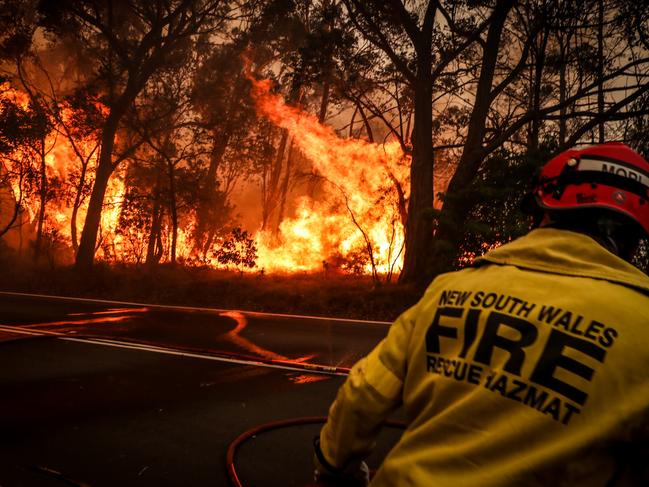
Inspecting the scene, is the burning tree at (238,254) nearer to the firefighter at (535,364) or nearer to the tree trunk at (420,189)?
the tree trunk at (420,189)

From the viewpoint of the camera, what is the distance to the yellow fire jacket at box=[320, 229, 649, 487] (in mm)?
1194

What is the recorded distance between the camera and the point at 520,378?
1298 mm

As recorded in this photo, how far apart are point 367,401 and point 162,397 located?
4.30 m

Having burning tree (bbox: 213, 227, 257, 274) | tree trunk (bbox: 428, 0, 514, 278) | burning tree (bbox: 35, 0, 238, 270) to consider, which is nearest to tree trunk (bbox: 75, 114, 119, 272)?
burning tree (bbox: 35, 0, 238, 270)

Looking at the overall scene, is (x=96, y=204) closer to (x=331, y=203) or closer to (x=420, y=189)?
(x=331, y=203)

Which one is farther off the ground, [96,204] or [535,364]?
[96,204]

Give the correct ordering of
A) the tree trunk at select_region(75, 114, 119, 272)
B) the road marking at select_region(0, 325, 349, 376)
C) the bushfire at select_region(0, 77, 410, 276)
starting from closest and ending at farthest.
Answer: the road marking at select_region(0, 325, 349, 376), the tree trunk at select_region(75, 114, 119, 272), the bushfire at select_region(0, 77, 410, 276)

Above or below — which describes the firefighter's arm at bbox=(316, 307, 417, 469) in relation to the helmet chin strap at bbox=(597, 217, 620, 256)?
below

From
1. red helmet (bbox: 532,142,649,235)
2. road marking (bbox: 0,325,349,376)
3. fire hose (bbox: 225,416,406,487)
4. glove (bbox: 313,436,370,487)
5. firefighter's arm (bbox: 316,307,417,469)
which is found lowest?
fire hose (bbox: 225,416,406,487)

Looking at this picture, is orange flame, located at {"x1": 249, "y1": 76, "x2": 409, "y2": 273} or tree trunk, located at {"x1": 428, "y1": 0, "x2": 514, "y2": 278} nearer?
tree trunk, located at {"x1": 428, "y1": 0, "x2": 514, "y2": 278}

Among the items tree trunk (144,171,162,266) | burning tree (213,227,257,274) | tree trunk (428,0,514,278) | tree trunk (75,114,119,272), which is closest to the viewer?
tree trunk (428,0,514,278)

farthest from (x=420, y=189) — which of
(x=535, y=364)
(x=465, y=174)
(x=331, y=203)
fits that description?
(x=535, y=364)

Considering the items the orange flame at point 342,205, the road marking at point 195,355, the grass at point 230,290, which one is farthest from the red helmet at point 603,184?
the orange flame at point 342,205

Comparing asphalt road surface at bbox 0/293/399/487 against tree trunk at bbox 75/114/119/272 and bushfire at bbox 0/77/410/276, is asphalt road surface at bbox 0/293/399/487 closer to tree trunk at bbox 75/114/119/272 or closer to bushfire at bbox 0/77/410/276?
tree trunk at bbox 75/114/119/272
